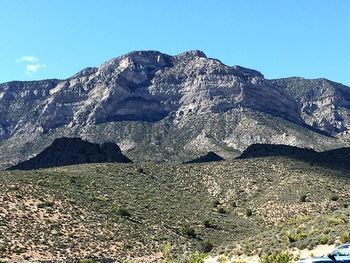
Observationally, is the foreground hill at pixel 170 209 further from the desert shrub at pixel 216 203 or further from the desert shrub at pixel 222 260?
the desert shrub at pixel 222 260

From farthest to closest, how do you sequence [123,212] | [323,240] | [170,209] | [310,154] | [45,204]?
1. [310,154]
2. [170,209]
3. [123,212]
4. [45,204]
5. [323,240]

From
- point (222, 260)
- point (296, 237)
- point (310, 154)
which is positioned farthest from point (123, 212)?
point (310, 154)

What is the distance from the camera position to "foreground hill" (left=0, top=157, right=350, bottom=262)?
44.9 metres

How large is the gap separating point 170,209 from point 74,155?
5577 cm

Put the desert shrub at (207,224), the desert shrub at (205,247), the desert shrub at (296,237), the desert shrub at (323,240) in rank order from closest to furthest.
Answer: the desert shrub at (323,240)
the desert shrub at (296,237)
the desert shrub at (205,247)
the desert shrub at (207,224)

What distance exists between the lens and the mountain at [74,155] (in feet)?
378

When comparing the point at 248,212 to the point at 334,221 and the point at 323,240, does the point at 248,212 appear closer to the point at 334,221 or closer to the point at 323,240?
the point at 334,221

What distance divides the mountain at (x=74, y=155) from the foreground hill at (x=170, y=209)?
24.6 meters

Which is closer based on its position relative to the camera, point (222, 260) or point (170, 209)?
point (222, 260)

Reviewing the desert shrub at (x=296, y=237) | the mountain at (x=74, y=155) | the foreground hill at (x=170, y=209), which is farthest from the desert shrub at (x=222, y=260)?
the mountain at (x=74, y=155)

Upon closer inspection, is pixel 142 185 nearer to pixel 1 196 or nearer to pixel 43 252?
pixel 1 196

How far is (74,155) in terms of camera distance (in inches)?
4658

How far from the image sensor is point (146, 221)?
2392 inches

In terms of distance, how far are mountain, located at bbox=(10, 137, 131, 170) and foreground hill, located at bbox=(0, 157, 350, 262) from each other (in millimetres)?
24600
